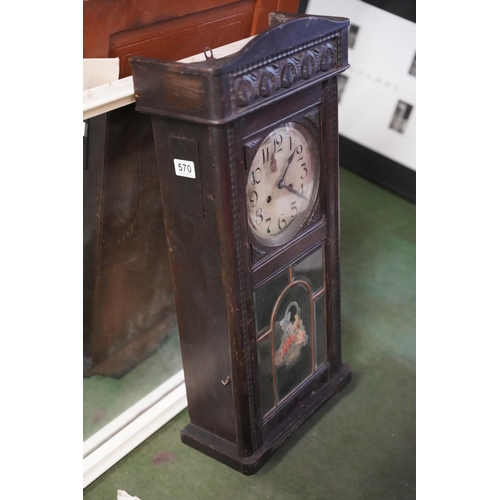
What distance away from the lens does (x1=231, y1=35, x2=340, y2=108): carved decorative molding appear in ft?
5.74

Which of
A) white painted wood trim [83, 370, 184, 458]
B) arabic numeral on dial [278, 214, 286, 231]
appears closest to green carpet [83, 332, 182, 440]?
white painted wood trim [83, 370, 184, 458]

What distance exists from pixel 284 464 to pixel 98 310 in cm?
79

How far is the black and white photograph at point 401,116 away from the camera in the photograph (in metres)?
3.60

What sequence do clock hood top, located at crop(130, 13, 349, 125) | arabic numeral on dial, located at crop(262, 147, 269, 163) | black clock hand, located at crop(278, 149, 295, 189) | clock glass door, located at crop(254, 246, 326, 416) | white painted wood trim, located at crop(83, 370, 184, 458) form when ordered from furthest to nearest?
1. white painted wood trim, located at crop(83, 370, 184, 458)
2. clock glass door, located at crop(254, 246, 326, 416)
3. black clock hand, located at crop(278, 149, 295, 189)
4. arabic numeral on dial, located at crop(262, 147, 269, 163)
5. clock hood top, located at crop(130, 13, 349, 125)

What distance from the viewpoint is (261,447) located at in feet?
7.40

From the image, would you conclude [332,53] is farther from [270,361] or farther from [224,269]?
[270,361]

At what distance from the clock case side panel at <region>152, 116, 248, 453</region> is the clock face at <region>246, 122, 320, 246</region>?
14 centimetres

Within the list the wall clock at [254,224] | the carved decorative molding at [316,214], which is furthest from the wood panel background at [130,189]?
the carved decorative molding at [316,214]

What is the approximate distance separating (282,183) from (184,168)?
33cm

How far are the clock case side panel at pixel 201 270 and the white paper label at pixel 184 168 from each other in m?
0.01

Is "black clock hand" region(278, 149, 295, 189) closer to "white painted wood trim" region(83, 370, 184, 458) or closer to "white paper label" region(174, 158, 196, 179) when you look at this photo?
"white paper label" region(174, 158, 196, 179)

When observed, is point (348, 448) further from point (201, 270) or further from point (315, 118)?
point (315, 118)

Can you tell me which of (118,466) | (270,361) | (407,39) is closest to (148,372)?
(118,466)

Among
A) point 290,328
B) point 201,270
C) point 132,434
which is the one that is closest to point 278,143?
point 201,270
